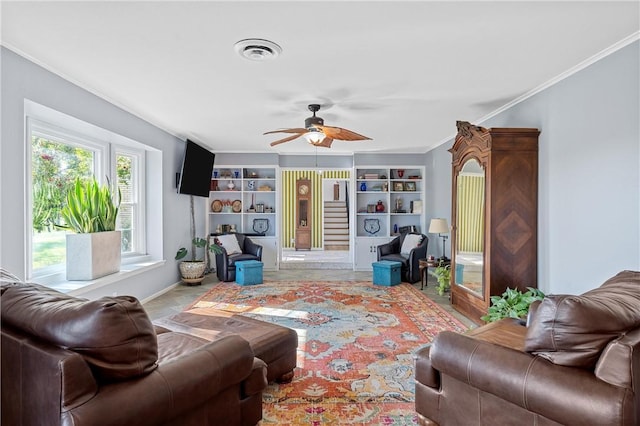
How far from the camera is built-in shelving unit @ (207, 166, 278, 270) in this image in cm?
736

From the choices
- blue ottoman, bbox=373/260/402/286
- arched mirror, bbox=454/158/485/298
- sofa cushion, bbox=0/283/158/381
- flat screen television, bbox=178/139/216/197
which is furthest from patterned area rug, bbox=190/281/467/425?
flat screen television, bbox=178/139/216/197

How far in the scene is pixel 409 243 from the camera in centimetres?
660

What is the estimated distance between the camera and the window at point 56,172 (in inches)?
133

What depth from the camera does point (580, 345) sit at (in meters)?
1.38

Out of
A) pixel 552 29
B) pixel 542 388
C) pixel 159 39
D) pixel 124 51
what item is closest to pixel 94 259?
pixel 124 51

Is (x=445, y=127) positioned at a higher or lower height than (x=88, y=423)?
higher

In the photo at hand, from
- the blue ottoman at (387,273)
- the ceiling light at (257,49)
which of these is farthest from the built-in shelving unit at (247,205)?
the ceiling light at (257,49)

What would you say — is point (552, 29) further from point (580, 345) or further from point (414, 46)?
point (580, 345)

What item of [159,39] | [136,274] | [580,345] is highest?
[159,39]

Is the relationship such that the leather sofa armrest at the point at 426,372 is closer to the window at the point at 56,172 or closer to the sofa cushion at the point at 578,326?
the sofa cushion at the point at 578,326

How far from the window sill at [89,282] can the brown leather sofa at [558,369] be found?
330 centimetres

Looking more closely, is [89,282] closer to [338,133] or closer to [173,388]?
[173,388]

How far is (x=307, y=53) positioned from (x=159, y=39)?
103 cm

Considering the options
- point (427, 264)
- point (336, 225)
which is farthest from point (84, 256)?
point (336, 225)
